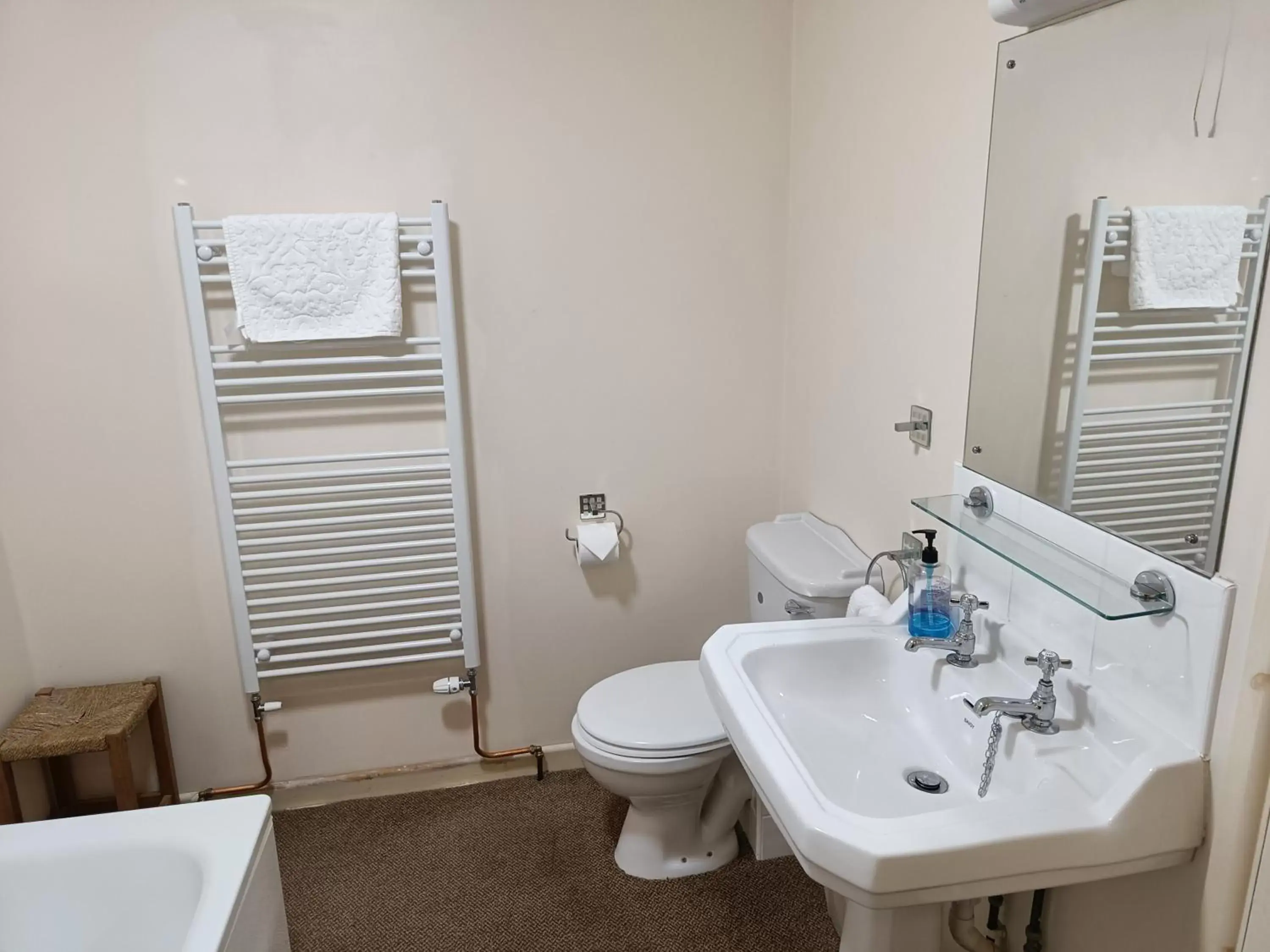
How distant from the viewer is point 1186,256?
1108 mm

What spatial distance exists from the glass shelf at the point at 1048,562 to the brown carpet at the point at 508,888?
3.53 feet

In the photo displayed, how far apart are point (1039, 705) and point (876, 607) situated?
1.61 ft

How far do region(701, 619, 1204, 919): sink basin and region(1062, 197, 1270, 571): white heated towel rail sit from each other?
264mm

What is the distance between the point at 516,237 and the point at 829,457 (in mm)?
968

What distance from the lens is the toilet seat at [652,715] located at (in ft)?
6.37

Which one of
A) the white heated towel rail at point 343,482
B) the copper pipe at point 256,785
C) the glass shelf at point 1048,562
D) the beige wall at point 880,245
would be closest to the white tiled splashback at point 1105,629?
the glass shelf at point 1048,562

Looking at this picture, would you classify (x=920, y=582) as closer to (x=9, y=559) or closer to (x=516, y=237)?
(x=516, y=237)

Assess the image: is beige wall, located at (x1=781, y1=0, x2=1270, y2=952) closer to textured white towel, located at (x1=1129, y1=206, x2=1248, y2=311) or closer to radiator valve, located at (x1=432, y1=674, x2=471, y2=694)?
textured white towel, located at (x1=1129, y1=206, x2=1248, y2=311)

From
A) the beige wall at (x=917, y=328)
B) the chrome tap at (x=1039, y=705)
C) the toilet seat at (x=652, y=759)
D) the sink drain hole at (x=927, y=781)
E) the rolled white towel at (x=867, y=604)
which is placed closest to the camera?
the beige wall at (x=917, y=328)

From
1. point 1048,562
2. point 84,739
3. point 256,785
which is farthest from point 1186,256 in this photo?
point 256,785

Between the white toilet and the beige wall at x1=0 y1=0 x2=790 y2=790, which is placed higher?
the beige wall at x1=0 y1=0 x2=790 y2=790

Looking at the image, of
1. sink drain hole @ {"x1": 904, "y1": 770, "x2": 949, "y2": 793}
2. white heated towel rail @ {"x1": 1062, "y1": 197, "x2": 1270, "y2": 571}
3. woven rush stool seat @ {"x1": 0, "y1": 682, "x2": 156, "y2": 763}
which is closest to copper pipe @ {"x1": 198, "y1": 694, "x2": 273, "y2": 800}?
woven rush stool seat @ {"x1": 0, "y1": 682, "x2": 156, "y2": 763}

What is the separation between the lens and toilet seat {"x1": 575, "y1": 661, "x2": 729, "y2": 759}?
194 cm

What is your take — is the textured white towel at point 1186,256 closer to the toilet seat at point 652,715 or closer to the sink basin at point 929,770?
the sink basin at point 929,770
